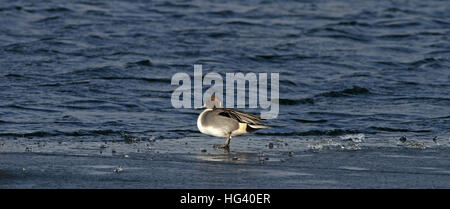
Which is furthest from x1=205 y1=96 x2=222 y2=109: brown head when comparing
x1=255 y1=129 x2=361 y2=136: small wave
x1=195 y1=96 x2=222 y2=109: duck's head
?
x1=255 y1=129 x2=361 y2=136: small wave

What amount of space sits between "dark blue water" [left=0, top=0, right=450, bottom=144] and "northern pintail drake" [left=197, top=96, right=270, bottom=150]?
109 centimetres

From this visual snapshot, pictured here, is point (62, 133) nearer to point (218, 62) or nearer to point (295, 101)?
point (295, 101)

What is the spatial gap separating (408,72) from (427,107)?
3.25 metres

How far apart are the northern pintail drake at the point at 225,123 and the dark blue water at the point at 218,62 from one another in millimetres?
1095

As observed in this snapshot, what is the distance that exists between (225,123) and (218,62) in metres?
6.84

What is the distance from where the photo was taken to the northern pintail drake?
859cm

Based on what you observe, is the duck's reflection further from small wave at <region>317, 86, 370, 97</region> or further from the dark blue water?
small wave at <region>317, 86, 370, 97</region>

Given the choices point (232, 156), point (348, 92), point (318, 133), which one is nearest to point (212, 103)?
point (232, 156)

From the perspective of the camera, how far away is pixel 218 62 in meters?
15.4

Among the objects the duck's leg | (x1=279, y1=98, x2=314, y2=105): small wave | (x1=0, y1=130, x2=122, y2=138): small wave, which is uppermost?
(x1=279, y1=98, x2=314, y2=105): small wave

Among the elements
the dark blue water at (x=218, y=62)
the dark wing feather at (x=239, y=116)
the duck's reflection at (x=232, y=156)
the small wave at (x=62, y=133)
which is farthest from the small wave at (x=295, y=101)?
the duck's reflection at (x=232, y=156)

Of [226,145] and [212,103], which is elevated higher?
[212,103]

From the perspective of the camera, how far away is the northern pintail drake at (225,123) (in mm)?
8586

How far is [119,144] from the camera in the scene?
884 cm
